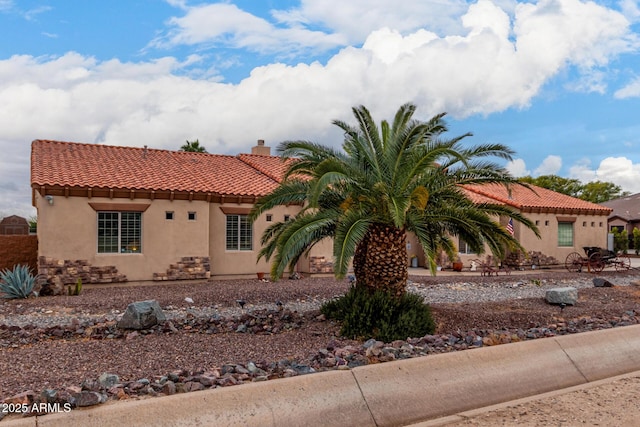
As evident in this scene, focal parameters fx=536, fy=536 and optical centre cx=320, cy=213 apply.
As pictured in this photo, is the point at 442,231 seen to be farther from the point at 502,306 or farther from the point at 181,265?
the point at 181,265

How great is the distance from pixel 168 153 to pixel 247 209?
5.78 m

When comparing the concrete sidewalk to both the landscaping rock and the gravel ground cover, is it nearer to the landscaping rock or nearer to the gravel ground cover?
the gravel ground cover

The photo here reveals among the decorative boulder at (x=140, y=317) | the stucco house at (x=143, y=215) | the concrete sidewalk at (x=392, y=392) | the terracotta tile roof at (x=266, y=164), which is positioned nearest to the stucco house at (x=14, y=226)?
the stucco house at (x=143, y=215)

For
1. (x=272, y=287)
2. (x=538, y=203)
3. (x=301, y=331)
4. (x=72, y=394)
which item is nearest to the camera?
(x=72, y=394)

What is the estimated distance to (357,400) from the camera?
5.62m

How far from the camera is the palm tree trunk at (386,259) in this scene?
10.0 metres

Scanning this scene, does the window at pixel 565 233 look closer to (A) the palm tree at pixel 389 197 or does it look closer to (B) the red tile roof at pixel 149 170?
(B) the red tile roof at pixel 149 170

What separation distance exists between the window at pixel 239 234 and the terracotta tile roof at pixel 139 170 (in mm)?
1140

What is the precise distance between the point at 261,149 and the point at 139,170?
9098 millimetres

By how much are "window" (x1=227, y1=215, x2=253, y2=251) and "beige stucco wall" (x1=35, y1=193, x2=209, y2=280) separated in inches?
Result: 46.4

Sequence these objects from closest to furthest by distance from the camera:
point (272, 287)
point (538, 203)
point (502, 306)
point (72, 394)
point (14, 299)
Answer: point (72, 394), point (502, 306), point (14, 299), point (272, 287), point (538, 203)

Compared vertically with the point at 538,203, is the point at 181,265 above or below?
below

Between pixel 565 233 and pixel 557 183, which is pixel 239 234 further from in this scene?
pixel 557 183

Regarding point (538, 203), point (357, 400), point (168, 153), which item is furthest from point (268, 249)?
point (538, 203)
